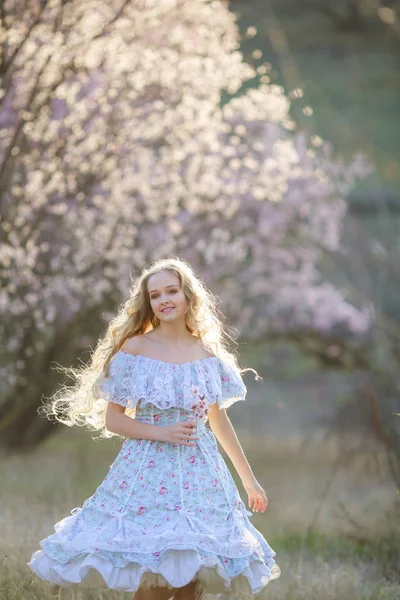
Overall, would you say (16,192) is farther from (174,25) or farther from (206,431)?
(206,431)

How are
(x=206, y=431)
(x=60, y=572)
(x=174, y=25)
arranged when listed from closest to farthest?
(x=60, y=572) < (x=206, y=431) < (x=174, y=25)

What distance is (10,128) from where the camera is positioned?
8039 mm

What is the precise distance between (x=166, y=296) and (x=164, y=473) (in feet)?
2.29

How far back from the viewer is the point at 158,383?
3477 mm

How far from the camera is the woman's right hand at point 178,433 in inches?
134

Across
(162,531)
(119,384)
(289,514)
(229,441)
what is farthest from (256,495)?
(289,514)

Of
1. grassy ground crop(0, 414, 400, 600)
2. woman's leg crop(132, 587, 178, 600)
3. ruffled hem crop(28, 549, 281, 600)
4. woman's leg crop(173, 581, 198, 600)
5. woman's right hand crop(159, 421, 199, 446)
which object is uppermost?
woman's right hand crop(159, 421, 199, 446)

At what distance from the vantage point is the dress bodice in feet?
11.4

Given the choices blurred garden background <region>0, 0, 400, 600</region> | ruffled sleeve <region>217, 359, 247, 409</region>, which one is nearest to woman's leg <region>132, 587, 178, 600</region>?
ruffled sleeve <region>217, 359, 247, 409</region>

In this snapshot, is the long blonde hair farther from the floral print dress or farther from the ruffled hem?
the ruffled hem

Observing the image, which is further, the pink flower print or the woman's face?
the woman's face

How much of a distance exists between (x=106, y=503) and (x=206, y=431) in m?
0.50

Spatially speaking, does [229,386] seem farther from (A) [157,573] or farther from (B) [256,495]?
(A) [157,573]

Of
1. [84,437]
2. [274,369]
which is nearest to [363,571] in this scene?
[84,437]
